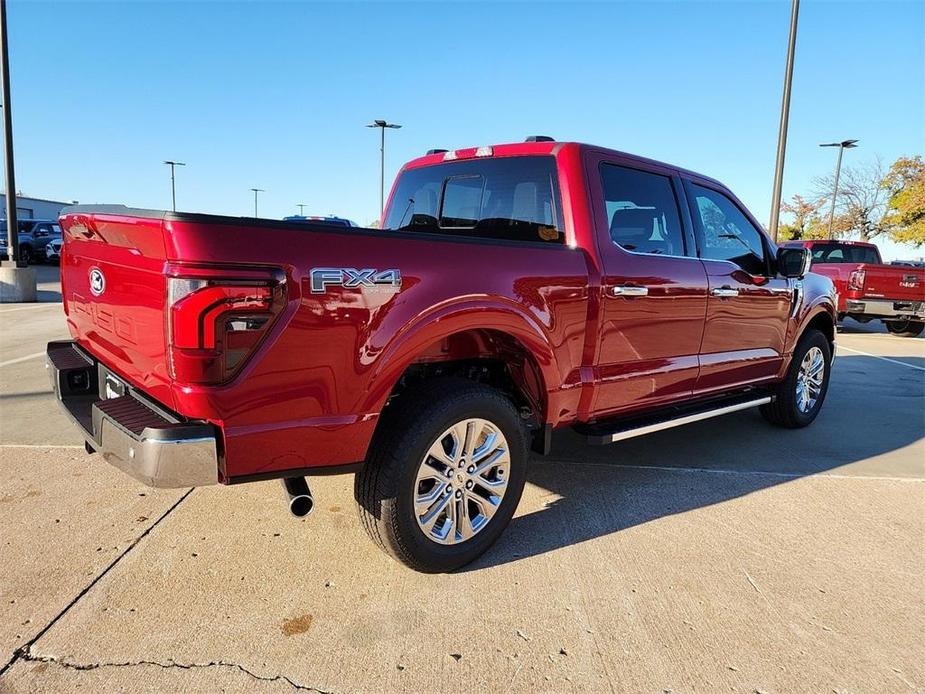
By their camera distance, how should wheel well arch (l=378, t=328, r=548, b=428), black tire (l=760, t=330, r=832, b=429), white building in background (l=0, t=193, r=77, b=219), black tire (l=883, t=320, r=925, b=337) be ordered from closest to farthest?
wheel well arch (l=378, t=328, r=548, b=428)
black tire (l=760, t=330, r=832, b=429)
black tire (l=883, t=320, r=925, b=337)
white building in background (l=0, t=193, r=77, b=219)

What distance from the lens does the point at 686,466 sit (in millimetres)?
4445

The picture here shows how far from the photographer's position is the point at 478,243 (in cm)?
283

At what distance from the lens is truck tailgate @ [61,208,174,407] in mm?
2240

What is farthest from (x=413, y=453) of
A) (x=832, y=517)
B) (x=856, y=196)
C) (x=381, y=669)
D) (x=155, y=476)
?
(x=856, y=196)

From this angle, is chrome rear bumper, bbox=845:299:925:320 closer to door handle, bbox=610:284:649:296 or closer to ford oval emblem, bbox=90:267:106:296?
door handle, bbox=610:284:649:296

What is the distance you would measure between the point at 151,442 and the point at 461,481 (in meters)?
1.30

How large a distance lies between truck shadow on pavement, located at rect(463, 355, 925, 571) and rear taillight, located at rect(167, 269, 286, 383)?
1497 millimetres

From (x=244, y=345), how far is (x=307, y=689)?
3.81ft

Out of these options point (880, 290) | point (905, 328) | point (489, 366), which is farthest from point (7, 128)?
point (905, 328)

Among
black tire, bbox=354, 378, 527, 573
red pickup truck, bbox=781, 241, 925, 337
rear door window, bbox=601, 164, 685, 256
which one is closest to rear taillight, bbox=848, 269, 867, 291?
red pickup truck, bbox=781, 241, 925, 337

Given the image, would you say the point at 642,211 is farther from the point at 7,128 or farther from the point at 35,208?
the point at 35,208

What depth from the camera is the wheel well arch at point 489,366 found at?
117 inches

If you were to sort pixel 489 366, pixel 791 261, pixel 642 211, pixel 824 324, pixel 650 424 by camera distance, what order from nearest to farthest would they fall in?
pixel 489 366 → pixel 650 424 → pixel 642 211 → pixel 791 261 → pixel 824 324

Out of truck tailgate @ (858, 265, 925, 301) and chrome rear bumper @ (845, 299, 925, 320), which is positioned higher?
truck tailgate @ (858, 265, 925, 301)
